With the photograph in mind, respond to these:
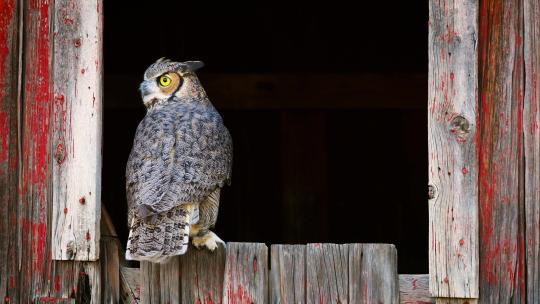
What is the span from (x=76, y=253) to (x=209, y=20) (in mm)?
3362

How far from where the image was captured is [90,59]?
3.63 m

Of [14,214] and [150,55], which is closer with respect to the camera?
[14,214]

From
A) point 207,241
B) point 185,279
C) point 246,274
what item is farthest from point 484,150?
point 185,279

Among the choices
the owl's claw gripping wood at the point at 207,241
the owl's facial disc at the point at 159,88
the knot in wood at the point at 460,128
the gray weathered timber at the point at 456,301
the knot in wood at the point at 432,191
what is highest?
the owl's facial disc at the point at 159,88

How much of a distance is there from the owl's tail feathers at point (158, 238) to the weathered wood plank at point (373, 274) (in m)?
0.68

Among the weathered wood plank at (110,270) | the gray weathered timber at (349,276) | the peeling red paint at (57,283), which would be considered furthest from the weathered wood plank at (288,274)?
the peeling red paint at (57,283)

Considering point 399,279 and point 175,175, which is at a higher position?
point 175,175

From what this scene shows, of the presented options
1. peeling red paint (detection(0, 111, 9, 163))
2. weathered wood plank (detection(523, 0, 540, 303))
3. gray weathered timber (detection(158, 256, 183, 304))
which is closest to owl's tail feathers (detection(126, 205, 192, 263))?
gray weathered timber (detection(158, 256, 183, 304))

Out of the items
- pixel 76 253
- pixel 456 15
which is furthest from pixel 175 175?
pixel 456 15

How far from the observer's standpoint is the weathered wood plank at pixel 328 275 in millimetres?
3578

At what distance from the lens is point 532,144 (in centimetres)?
353

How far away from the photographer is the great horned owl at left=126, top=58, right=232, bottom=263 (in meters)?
3.44

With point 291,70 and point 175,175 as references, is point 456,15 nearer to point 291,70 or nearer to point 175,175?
point 175,175

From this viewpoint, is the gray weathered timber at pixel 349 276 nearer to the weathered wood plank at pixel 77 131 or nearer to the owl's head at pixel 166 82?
the weathered wood plank at pixel 77 131
